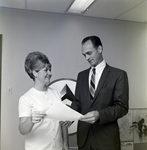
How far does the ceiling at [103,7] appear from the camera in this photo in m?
2.04

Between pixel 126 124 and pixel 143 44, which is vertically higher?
pixel 143 44

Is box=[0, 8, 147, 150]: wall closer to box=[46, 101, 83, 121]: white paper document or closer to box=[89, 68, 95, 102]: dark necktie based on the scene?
box=[89, 68, 95, 102]: dark necktie

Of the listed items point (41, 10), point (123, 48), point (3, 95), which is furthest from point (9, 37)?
point (123, 48)

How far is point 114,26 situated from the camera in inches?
88.8

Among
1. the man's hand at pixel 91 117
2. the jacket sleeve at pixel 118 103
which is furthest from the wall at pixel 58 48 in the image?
the man's hand at pixel 91 117

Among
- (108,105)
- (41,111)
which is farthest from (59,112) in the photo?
(108,105)

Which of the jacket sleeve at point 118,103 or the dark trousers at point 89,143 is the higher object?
the jacket sleeve at point 118,103

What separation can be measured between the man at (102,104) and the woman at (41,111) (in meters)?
0.22

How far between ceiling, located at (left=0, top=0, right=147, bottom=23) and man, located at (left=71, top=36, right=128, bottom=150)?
61 cm

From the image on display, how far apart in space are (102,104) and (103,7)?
3.64ft

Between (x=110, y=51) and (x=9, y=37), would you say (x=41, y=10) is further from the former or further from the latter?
(x=110, y=51)

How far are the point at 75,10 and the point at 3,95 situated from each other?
1.16 metres

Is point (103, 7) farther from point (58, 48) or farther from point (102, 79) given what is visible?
point (102, 79)

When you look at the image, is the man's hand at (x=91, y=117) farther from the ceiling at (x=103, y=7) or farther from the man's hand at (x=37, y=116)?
the ceiling at (x=103, y=7)
